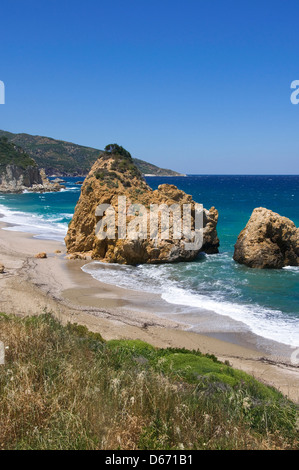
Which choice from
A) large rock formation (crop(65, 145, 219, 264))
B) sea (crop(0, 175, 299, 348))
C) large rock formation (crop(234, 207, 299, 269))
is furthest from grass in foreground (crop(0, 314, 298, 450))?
large rock formation (crop(234, 207, 299, 269))

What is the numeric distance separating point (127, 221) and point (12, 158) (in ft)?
306

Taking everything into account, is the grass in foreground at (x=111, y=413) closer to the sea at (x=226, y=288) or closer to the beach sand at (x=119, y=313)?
the beach sand at (x=119, y=313)

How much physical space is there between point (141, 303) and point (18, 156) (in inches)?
4182

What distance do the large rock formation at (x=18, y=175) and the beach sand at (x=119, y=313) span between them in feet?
270

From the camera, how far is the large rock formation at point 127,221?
24641 mm

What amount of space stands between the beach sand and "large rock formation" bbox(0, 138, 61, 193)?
82.3m

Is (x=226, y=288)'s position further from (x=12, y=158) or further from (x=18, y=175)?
(x=12, y=158)

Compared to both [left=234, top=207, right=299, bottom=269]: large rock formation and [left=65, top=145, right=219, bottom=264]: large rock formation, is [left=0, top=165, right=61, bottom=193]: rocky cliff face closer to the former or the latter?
[left=65, top=145, right=219, bottom=264]: large rock formation

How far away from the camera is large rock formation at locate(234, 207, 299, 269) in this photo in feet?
78.3

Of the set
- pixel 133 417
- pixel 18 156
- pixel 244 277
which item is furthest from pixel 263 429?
pixel 18 156

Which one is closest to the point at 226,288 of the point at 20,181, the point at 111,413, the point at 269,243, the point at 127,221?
the point at 269,243

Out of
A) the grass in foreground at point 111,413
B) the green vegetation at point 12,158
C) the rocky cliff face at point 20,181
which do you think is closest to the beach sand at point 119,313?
the grass in foreground at point 111,413

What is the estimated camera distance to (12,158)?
106750 mm

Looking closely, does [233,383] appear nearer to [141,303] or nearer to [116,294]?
[141,303]
